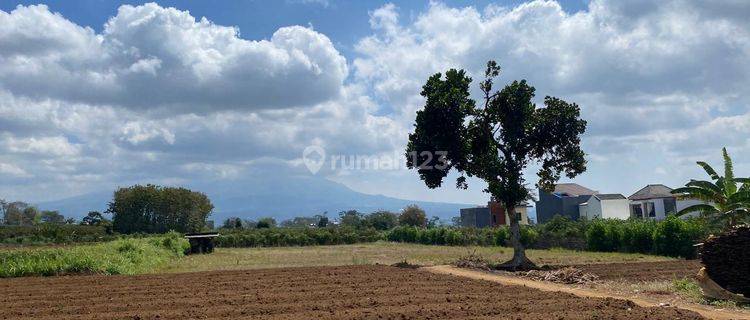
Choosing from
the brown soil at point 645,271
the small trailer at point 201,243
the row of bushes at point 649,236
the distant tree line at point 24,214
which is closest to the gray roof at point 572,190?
the row of bushes at point 649,236

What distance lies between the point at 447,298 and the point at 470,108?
40.6 ft

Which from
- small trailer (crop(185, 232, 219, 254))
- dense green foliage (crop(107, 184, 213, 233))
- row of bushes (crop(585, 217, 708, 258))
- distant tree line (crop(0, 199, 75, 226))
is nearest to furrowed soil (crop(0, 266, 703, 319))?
row of bushes (crop(585, 217, 708, 258))

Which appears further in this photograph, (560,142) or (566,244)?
(566,244)

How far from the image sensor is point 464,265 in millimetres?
25031

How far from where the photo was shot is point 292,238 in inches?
2213

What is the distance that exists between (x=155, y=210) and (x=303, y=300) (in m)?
62.8

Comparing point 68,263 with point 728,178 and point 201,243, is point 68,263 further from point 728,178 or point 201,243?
point 728,178

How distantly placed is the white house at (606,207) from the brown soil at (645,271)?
41.9 meters

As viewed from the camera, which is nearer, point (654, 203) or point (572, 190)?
point (654, 203)

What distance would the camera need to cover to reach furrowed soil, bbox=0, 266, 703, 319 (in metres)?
12.3

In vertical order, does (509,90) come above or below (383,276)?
above

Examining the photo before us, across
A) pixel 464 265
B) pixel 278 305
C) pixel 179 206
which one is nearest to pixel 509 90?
pixel 464 265

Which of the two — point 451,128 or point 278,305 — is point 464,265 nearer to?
point 451,128

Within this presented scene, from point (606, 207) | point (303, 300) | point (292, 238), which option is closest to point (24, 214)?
point (292, 238)
